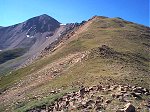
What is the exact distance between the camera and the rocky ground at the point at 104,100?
86.7ft

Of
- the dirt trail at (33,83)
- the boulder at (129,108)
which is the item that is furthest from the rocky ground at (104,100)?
the dirt trail at (33,83)

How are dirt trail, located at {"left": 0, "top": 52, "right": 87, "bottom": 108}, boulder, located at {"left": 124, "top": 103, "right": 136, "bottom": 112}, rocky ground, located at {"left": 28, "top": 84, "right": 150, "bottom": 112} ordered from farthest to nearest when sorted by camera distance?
dirt trail, located at {"left": 0, "top": 52, "right": 87, "bottom": 108} < rocky ground, located at {"left": 28, "top": 84, "right": 150, "bottom": 112} < boulder, located at {"left": 124, "top": 103, "right": 136, "bottom": 112}

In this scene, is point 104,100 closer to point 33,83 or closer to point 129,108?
point 129,108

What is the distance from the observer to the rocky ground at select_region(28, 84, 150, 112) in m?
26.4

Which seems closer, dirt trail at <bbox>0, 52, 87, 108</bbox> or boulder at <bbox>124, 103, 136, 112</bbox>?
boulder at <bbox>124, 103, 136, 112</bbox>

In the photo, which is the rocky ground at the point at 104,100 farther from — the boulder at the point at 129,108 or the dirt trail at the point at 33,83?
the dirt trail at the point at 33,83

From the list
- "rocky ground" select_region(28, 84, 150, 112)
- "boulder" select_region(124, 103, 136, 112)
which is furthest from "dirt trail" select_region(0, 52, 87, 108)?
"boulder" select_region(124, 103, 136, 112)

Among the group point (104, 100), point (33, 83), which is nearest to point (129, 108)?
point (104, 100)

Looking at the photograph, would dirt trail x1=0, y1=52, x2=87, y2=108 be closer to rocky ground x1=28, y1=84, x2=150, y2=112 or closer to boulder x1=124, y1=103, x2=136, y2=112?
rocky ground x1=28, y1=84, x2=150, y2=112

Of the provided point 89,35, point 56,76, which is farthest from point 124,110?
point 89,35

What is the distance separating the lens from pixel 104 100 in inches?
1115

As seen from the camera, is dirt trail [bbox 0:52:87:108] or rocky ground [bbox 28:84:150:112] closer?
rocky ground [bbox 28:84:150:112]

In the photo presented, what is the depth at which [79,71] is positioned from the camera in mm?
46906

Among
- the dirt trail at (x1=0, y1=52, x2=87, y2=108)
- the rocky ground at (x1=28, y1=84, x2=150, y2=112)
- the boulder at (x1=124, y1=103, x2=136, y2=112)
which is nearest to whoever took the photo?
the boulder at (x1=124, y1=103, x2=136, y2=112)
